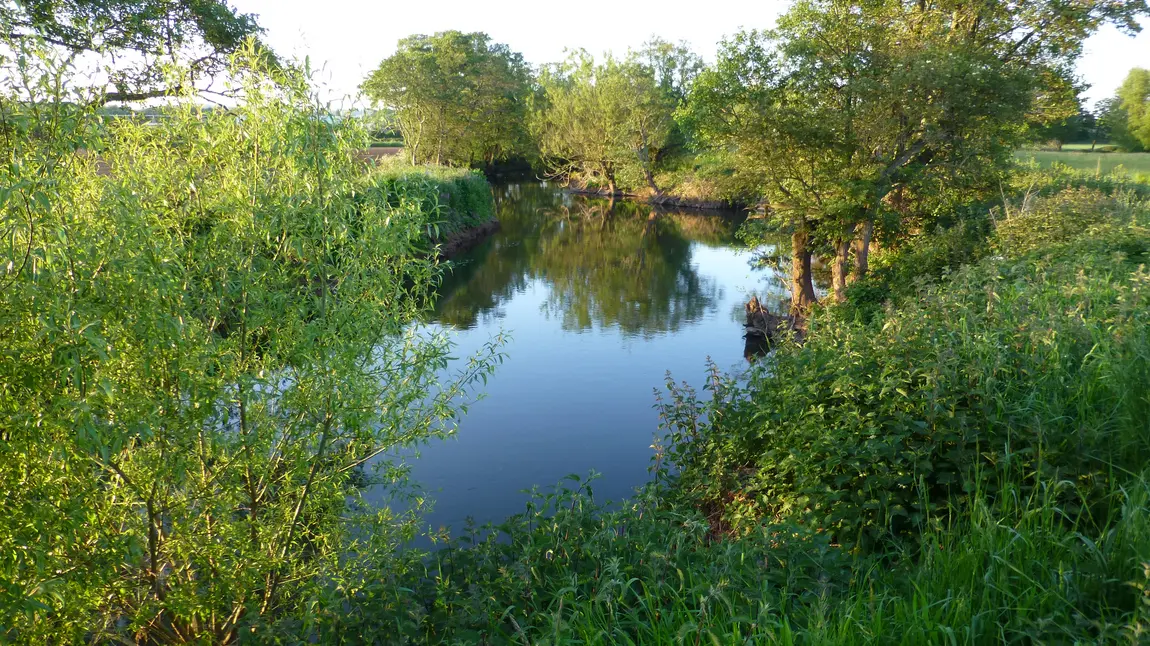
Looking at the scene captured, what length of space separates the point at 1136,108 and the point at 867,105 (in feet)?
242

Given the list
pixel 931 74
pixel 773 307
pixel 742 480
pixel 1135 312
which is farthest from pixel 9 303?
pixel 773 307

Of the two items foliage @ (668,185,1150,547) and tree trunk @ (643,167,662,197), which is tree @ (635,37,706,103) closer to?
tree trunk @ (643,167,662,197)

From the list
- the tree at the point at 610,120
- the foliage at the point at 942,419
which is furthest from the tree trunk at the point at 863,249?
the tree at the point at 610,120

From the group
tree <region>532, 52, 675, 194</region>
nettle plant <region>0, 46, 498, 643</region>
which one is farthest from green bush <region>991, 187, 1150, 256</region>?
tree <region>532, 52, 675, 194</region>

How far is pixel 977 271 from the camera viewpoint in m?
10.9

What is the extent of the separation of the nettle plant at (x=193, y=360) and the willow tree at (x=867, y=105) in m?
13.5

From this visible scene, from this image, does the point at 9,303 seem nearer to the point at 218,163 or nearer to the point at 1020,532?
the point at 218,163

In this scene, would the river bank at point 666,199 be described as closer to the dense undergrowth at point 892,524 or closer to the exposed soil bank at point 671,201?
the exposed soil bank at point 671,201

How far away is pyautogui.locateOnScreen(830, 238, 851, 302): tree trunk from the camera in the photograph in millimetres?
18422

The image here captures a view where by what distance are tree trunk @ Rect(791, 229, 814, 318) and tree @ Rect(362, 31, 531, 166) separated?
33252 millimetres

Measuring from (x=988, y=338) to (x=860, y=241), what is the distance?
1257 centimetres

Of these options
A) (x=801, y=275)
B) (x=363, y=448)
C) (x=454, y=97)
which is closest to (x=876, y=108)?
(x=801, y=275)

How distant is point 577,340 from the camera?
64.0ft

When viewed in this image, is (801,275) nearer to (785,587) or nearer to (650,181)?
(785,587)
